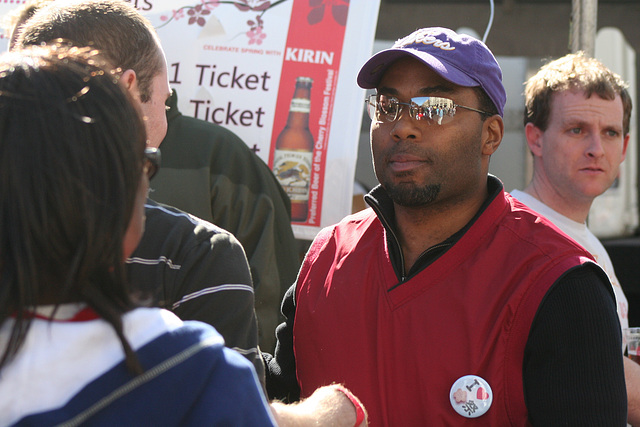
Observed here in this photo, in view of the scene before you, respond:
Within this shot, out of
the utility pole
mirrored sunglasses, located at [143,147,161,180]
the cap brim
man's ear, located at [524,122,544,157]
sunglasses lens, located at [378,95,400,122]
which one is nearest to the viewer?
mirrored sunglasses, located at [143,147,161,180]

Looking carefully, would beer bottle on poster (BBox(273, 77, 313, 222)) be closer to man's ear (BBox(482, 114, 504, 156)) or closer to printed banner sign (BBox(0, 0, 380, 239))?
printed banner sign (BBox(0, 0, 380, 239))

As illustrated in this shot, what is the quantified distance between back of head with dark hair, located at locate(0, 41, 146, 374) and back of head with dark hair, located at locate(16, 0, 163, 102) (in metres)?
0.51

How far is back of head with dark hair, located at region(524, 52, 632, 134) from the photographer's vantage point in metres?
2.53

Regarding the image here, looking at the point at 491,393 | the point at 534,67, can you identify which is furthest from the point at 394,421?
the point at 534,67

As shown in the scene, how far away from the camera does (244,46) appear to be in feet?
8.91

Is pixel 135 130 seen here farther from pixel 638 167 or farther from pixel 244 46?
pixel 638 167

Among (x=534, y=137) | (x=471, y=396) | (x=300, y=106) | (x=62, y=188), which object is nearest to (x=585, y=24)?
(x=534, y=137)

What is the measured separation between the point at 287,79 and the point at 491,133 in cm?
109

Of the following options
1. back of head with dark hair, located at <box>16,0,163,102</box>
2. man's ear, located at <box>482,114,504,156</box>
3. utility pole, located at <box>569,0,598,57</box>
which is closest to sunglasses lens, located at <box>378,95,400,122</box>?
man's ear, located at <box>482,114,504,156</box>

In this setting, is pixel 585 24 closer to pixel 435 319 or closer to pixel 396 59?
pixel 396 59

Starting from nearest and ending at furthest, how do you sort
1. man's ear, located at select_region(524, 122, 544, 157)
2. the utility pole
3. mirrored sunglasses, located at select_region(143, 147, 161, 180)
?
mirrored sunglasses, located at select_region(143, 147, 161, 180), man's ear, located at select_region(524, 122, 544, 157), the utility pole

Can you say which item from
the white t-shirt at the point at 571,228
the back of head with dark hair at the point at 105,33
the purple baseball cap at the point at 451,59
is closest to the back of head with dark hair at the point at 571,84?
the white t-shirt at the point at 571,228

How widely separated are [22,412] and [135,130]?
0.35m

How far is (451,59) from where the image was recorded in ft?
5.55
